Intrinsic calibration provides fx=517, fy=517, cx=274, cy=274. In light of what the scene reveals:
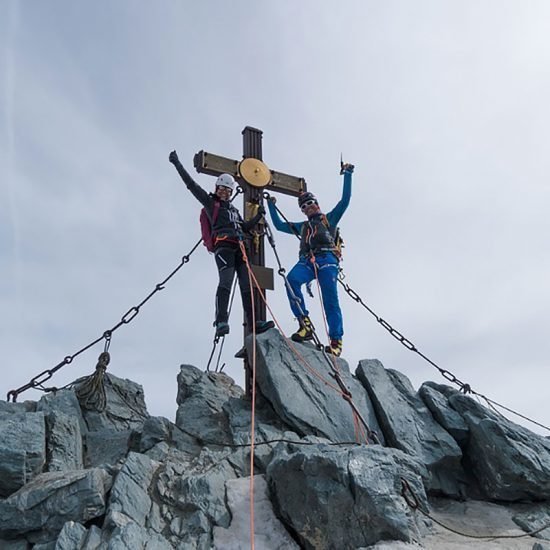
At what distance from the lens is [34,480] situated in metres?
6.04

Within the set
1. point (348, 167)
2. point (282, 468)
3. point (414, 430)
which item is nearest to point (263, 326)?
point (414, 430)

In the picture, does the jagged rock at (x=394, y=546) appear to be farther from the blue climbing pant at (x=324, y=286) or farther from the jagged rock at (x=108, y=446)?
the blue climbing pant at (x=324, y=286)

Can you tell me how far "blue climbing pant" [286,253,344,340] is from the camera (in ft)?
29.9

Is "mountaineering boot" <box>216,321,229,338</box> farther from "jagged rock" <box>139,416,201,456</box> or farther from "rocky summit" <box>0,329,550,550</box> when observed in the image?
"jagged rock" <box>139,416,201,456</box>

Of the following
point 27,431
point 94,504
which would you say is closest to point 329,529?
point 94,504

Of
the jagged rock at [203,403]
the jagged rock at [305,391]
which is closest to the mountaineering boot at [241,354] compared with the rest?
the jagged rock at [305,391]

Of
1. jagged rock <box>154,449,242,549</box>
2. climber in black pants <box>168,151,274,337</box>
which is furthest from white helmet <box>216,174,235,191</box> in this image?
jagged rock <box>154,449,242,549</box>

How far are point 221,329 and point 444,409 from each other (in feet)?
12.7

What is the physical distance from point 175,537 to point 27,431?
8.10ft

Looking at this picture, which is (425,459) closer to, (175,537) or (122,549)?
(175,537)

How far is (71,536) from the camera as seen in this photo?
5.01 metres

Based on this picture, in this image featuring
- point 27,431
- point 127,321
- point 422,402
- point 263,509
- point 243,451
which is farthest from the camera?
point 127,321

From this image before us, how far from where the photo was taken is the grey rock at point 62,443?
6.70 meters

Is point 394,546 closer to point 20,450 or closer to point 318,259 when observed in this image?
point 20,450
